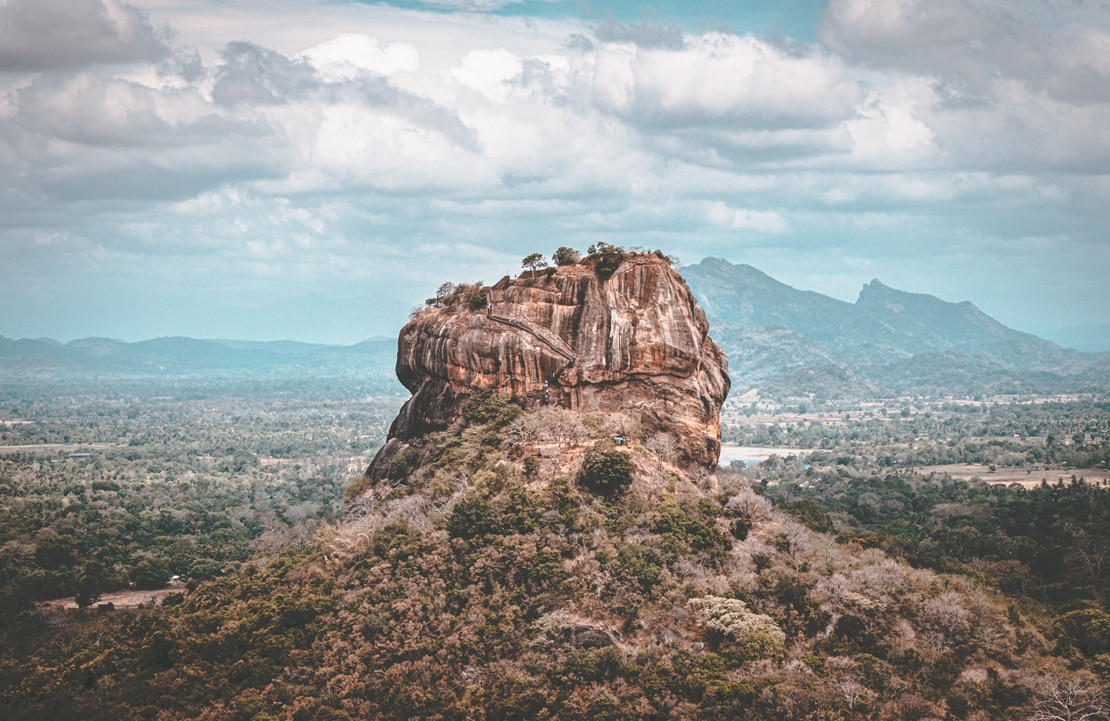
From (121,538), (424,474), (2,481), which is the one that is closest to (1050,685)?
(424,474)

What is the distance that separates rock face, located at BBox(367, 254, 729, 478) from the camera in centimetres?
4859

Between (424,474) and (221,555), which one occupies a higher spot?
(424,474)

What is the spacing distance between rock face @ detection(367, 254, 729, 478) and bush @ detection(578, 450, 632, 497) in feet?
11.7

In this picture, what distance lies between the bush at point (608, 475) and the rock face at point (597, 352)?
3576 mm

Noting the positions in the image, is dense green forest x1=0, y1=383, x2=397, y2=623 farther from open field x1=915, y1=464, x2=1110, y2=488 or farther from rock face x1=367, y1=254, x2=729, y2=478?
open field x1=915, y1=464, x2=1110, y2=488

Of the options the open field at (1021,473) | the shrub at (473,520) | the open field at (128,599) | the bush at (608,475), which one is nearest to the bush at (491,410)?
the bush at (608,475)

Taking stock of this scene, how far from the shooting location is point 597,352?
1928 inches

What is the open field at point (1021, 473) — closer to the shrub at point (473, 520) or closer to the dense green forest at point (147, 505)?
the dense green forest at point (147, 505)

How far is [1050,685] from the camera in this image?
34.1 meters

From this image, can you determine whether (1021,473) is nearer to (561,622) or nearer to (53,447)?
(561,622)

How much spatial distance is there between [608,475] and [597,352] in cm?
752

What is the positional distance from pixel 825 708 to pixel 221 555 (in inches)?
2190

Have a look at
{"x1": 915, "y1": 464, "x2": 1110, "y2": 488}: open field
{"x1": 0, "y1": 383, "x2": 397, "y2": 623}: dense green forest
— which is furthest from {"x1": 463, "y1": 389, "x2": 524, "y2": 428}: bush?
{"x1": 915, "y1": 464, "x2": 1110, "y2": 488}: open field

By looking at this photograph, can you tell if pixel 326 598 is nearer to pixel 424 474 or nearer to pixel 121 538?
pixel 424 474
